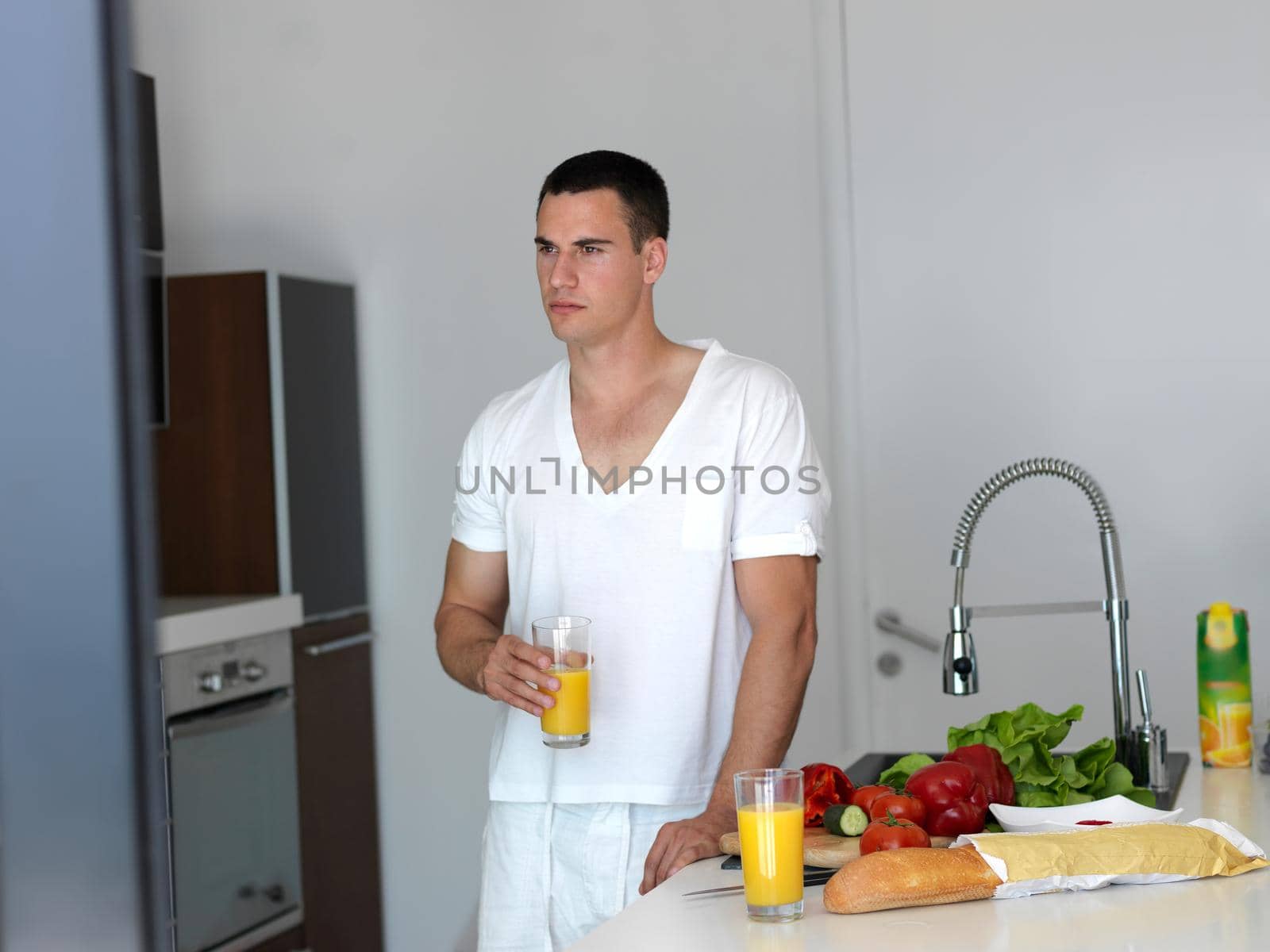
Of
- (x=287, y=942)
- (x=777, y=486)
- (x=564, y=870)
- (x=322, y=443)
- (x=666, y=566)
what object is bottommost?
(x=287, y=942)

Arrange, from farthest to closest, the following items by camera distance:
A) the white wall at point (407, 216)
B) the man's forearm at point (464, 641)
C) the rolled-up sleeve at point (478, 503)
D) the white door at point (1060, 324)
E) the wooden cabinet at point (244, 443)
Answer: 1. the white wall at point (407, 216)
2. the wooden cabinet at point (244, 443)
3. the white door at point (1060, 324)
4. the rolled-up sleeve at point (478, 503)
5. the man's forearm at point (464, 641)

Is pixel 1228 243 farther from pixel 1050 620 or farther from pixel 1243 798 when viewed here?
pixel 1243 798

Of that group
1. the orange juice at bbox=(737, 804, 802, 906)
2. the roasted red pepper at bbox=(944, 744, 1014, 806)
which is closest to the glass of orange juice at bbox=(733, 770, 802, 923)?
the orange juice at bbox=(737, 804, 802, 906)

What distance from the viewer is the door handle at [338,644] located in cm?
319

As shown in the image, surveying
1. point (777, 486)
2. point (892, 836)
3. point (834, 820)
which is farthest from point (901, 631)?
point (892, 836)

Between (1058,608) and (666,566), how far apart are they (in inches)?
21.9

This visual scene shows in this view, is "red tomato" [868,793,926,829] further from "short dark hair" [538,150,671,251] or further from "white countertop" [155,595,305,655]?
"white countertop" [155,595,305,655]

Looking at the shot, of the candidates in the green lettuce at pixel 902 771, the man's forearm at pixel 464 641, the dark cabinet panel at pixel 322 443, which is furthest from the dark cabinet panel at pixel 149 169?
the green lettuce at pixel 902 771

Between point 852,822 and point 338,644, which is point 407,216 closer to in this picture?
point 338,644

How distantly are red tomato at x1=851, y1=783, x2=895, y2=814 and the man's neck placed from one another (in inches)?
28.7

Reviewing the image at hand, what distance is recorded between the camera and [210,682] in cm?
285

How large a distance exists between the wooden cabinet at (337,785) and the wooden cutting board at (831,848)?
1915mm

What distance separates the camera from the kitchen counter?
1.16 metres

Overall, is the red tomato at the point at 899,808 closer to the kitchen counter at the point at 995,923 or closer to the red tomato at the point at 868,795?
the red tomato at the point at 868,795
